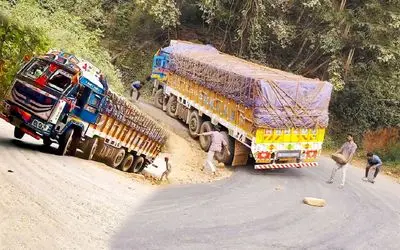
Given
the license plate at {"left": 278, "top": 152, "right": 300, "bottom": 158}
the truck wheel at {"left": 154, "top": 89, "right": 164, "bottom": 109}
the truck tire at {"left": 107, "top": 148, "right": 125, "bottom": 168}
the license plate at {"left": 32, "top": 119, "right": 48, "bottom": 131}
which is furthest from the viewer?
the truck wheel at {"left": 154, "top": 89, "right": 164, "bottom": 109}

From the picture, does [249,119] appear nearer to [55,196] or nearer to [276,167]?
[276,167]

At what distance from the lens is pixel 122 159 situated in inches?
542

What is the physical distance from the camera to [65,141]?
11.2 meters

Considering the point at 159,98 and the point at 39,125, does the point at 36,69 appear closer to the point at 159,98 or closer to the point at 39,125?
the point at 39,125

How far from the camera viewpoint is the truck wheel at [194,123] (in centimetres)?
1808

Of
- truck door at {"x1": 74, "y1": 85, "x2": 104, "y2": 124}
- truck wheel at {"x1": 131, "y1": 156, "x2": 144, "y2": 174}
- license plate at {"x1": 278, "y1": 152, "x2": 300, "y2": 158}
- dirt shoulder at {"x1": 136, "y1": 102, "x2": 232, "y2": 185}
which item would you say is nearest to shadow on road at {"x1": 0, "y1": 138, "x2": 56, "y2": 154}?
truck door at {"x1": 74, "y1": 85, "x2": 104, "y2": 124}

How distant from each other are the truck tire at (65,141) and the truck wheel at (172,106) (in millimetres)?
9448

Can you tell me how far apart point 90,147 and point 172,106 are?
907cm

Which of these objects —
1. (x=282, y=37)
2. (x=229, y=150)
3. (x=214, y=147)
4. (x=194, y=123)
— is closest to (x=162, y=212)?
(x=214, y=147)

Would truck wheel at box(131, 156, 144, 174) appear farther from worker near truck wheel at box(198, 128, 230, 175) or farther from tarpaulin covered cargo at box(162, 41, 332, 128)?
tarpaulin covered cargo at box(162, 41, 332, 128)

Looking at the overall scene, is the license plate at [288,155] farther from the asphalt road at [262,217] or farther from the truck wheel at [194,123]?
the truck wheel at [194,123]

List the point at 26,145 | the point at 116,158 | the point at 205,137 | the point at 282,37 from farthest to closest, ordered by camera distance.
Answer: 1. the point at 282,37
2. the point at 205,137
3. the point at 116,158
4. the point at 26,145

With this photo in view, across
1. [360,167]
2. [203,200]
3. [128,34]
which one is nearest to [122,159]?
[203,200]

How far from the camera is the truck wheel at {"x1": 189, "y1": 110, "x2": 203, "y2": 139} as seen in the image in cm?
1808
